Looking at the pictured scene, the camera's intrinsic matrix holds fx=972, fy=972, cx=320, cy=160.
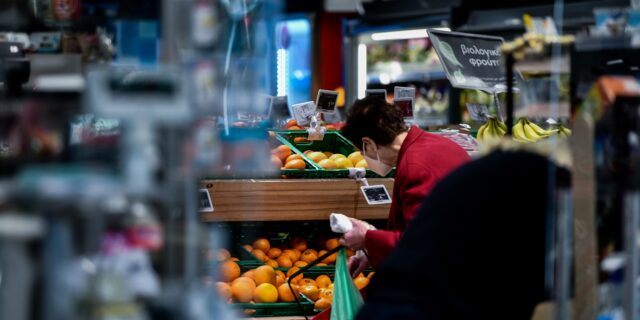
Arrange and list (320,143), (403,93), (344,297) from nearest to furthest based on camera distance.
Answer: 1. (344,297)
2. (403,93)
3. (320,143)

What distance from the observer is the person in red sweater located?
3.38 meters

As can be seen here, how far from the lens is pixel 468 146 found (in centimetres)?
441

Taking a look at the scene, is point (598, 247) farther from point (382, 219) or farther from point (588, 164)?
point (382, 219)

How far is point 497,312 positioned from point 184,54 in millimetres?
992

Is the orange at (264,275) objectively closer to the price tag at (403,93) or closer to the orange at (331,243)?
the orange at (331,243)

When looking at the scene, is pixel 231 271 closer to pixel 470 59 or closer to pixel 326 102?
pixel 470 59

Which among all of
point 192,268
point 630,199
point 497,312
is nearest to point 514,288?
point 497,312

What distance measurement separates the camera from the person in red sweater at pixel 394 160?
338cm

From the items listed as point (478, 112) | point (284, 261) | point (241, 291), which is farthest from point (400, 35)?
point (241, 291)

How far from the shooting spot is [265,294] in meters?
3.91

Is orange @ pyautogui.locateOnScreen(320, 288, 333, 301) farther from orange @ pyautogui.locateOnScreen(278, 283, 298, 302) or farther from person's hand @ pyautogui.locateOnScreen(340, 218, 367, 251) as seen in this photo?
person's hand @ pyautogui.locateOnScreen(340, 218, 367, 251)

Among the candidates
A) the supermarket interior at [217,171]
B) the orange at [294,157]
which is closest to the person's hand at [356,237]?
the supermarket interior at [217,171]

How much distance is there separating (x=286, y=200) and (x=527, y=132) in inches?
43.3

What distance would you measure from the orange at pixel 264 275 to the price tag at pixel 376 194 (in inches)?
23.8
